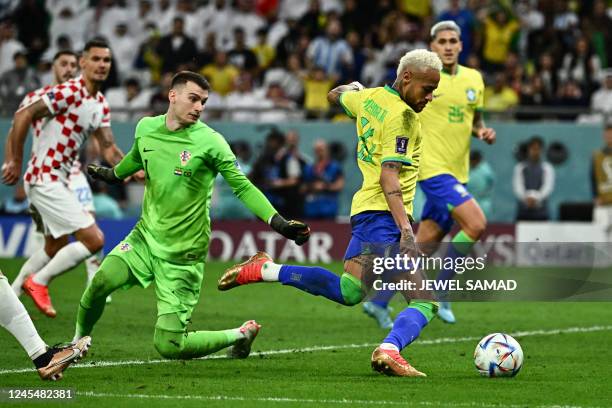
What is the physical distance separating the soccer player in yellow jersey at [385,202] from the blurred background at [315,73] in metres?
11.1

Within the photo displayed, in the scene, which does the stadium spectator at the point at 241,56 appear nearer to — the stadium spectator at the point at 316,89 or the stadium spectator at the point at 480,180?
the stadium spectator at the point at 316,89

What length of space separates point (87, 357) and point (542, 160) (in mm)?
12966

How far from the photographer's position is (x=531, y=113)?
73.7 feet

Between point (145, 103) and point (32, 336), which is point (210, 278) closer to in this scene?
point (145, 103)

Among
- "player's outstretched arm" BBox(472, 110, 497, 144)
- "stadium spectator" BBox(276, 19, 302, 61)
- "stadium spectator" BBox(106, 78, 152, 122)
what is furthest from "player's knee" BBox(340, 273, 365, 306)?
"stadium spectator" BBox(276, 19, 302, 61)

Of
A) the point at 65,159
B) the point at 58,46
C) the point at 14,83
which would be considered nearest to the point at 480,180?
the point at 14,83

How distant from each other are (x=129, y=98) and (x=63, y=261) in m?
10.8

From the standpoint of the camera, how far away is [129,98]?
23938mm

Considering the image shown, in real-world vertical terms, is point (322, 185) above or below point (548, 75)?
below

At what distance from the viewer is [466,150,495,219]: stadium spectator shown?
21812 mm

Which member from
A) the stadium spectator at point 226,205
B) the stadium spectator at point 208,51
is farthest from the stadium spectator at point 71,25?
the stadium spectator at point 226,205

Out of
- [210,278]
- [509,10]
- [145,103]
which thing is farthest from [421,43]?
[210,278]

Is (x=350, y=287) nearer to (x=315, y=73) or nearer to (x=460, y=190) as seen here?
(x=460, y=190)

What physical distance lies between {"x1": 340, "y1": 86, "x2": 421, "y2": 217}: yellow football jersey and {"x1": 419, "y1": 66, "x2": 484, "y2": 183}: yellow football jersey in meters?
3.27
